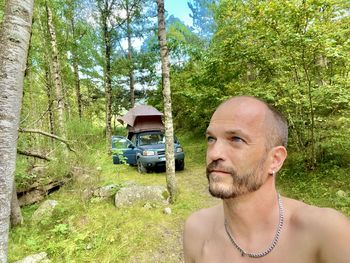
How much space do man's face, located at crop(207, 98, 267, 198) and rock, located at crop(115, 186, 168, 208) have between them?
5.89m

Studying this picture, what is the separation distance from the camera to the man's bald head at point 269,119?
5.49 ft

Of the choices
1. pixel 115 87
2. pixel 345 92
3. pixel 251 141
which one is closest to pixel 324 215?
pixel 251 141

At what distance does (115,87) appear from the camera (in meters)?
23.4

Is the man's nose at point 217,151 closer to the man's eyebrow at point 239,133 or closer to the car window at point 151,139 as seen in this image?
the man's eyebrow at point 239,133

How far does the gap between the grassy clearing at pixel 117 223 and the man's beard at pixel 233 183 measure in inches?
165


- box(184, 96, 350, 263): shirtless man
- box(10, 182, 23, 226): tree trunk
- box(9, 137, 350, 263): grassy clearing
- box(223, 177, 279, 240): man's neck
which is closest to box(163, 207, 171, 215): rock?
box(9, 137, 350, 263): grassy clearing

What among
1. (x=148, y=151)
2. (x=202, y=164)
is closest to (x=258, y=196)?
(x=148, y=151)

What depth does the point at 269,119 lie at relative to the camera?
1.70 meters

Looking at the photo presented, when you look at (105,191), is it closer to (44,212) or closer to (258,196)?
(44,212)

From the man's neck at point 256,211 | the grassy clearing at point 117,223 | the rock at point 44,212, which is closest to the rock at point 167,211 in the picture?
the grassy clearing at point 117,223

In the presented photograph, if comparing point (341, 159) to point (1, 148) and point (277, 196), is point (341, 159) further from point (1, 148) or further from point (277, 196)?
point (1, 148)

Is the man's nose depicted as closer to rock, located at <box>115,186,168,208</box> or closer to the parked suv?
rock, located at <box>115,186,168,208</box>

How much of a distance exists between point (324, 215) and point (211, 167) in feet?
2.05

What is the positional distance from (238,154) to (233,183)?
6.3 inches
